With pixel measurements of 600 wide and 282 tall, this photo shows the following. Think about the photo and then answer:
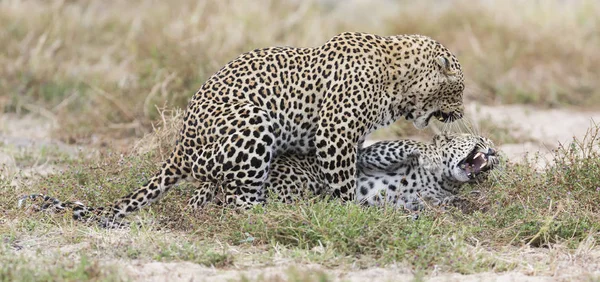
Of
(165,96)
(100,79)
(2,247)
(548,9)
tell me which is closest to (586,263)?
(2,247)

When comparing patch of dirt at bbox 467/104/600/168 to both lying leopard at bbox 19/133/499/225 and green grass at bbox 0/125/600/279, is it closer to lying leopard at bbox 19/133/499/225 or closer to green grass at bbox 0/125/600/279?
lying leopard at bbox 19/133/499/225

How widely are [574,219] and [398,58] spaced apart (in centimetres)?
174

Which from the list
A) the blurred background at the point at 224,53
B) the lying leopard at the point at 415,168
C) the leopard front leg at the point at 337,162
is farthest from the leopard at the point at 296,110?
the blurred background at the point at 224,53

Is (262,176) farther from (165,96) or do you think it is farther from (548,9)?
(548,9)

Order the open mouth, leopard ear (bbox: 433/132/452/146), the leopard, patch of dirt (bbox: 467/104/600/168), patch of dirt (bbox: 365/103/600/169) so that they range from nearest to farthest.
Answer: the leopard
the open mouth
leopard ear (bbox: 433/132/452/146)
patch of dirt (bbox: 365/103/600/169)
patch of dirt (bbox: 467/104/600/168)

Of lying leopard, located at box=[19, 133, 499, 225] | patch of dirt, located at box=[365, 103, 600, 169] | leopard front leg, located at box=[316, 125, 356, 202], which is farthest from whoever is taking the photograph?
patch of dirt, located at box=[365, 103, 600, 169]

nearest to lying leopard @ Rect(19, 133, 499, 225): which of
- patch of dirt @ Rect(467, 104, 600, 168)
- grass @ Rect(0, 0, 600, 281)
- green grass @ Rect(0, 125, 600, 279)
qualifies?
grass @ Rect(0, 0, 600, 281)

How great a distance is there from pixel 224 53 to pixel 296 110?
3819 millimetres

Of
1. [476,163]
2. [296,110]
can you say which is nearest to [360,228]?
[296,110]

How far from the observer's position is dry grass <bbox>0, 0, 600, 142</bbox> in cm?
948

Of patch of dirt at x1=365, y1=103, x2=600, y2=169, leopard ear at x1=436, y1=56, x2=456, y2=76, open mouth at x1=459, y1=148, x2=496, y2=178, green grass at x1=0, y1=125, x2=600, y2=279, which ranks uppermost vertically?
leopard ear at x1=436, y1=56, x2=456, y2=76

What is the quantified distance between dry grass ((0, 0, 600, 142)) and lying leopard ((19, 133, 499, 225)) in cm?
285

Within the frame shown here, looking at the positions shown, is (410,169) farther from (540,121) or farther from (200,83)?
(540,121)

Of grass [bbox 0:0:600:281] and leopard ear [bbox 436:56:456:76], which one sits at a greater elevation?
leopard ear [bbox 436:56:456:76]
